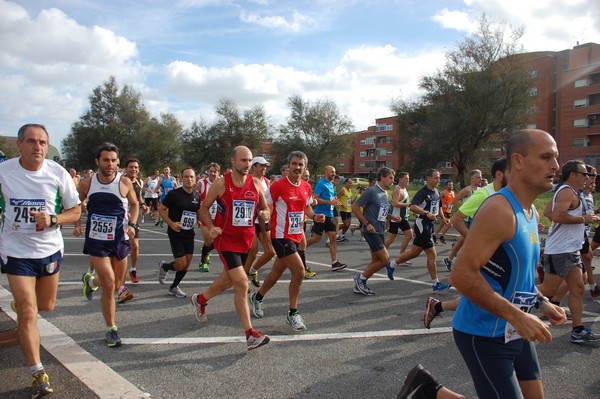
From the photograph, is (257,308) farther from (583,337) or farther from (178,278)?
(583,337)

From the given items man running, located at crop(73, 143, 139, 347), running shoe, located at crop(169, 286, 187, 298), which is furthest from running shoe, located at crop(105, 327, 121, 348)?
running shoe, located at crop(169, 286, 187, 298)

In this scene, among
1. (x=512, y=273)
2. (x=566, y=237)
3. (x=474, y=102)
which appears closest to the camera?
(x=512, y=273)

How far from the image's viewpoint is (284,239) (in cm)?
549

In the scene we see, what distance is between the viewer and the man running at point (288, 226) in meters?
5.34

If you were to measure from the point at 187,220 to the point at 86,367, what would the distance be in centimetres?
331

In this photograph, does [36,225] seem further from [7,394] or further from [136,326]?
[136,326]

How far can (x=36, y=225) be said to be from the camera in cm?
368

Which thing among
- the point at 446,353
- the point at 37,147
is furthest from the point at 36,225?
the point at 446,353

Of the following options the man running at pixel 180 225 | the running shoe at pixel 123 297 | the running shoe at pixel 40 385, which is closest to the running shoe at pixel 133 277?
the man running at pixel 180 225

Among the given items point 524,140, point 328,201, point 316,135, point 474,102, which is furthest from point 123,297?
point 316,135

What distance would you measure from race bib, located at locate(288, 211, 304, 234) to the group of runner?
0.01 metres

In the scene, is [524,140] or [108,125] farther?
[108,125]

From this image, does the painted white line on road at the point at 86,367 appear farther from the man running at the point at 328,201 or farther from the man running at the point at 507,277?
the man running at the point at 328,201

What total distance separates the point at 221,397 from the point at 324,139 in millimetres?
63255
